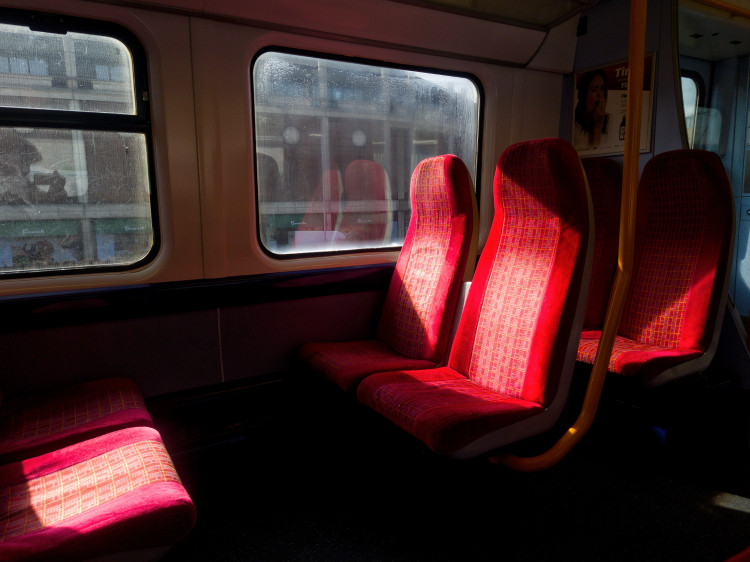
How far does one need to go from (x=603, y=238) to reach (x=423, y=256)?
3.29 feet

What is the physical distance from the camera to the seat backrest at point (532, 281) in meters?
1.87

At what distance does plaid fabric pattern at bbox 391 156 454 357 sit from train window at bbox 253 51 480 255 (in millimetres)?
339

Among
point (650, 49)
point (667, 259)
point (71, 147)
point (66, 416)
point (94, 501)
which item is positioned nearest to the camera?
point (94, 501)

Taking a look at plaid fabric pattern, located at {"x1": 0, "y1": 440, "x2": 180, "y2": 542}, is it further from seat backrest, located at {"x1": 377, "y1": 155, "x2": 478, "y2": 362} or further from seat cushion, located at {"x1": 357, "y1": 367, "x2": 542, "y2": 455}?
seat backrest, located at {"x1": 377, "y1": 155, "x2": 478, "y2": 362}

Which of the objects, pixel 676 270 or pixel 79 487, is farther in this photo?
pixel 676 270

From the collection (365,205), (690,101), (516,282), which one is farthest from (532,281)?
(690,101)

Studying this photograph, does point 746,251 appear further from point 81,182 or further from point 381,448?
point 81,182

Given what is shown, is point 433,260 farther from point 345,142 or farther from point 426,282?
point 345,142

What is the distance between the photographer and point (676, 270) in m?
2.52

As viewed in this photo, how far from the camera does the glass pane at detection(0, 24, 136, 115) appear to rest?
2014mm

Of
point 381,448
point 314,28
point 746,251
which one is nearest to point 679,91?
point 746,251

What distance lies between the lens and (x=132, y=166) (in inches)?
89.6

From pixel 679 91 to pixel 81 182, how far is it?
2.85m

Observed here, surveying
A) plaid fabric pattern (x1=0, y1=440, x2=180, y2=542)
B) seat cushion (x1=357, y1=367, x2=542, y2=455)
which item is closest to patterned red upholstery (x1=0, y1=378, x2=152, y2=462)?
plaid fabric pattern (x1=0, y1=440, x2=180, y2=542)
